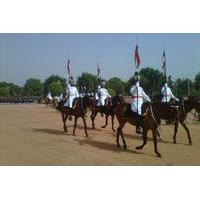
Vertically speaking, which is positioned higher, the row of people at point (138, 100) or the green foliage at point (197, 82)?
the green foliage at point (197, 82)

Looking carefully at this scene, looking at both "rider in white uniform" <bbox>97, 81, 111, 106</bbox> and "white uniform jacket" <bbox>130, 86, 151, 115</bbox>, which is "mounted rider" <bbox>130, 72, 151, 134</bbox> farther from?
"rider in white uniform" <bbox>97, 81, 111, 106</bbox>

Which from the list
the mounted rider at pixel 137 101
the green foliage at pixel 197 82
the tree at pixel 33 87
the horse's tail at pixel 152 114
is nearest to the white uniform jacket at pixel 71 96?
the mounted rider at pixel 137 101

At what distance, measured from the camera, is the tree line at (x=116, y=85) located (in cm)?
2959

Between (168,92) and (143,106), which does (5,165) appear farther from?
(168,92)

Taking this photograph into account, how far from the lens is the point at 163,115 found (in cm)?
1423

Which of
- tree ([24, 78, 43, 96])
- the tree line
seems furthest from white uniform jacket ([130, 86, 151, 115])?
tree ([24, 78, 43, 96])

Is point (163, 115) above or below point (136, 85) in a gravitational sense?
below

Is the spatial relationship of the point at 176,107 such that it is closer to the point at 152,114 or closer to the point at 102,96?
the point at 152,114

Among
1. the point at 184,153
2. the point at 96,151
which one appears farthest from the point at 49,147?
the point at 184,153

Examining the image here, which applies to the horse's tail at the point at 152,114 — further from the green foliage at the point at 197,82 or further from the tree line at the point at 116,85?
the green foliage at the point at 197,82

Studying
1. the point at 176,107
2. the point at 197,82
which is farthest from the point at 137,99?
the point at 197,82

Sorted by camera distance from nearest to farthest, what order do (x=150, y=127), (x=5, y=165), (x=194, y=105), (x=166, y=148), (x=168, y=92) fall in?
(x=5, y=165) → (x=150, y=127) → (x=166, y=148) → (x=194, y=105) → (x=168, y=92)

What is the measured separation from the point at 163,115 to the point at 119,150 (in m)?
2.18

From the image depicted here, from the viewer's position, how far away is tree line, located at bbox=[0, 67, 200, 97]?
29.6 meters
